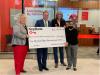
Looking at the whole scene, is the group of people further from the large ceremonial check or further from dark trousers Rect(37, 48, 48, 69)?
the large ceremonial check

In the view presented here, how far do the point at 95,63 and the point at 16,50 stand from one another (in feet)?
9.67

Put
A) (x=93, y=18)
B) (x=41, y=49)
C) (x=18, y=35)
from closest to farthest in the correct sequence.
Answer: (x=18, y=35), (x=41, y=49), (x=93, y=18)

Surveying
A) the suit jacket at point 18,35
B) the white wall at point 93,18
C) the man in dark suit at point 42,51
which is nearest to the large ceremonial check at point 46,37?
the man in dark suit at point 42,51

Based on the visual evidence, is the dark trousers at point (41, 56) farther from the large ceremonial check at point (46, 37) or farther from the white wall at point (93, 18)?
the white wall at point (93, 18)

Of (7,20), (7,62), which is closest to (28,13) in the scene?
(7,20)

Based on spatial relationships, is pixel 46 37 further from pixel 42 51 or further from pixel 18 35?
pixel 18 35

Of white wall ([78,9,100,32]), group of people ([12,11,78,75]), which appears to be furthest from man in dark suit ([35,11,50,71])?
white wall ([78,9,100,32])

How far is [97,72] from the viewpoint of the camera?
712 cm

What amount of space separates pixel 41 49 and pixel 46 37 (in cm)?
35

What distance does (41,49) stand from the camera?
707 centimetres

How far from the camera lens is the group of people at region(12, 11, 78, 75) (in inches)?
253

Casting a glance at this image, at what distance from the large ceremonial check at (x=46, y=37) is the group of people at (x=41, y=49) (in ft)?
0.39

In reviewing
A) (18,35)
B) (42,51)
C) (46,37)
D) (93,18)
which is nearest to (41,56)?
(42,51)

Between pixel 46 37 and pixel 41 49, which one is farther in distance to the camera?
pixel 46 37
